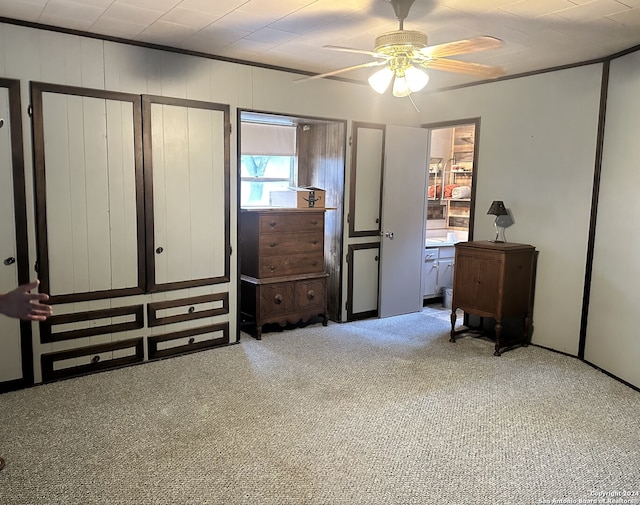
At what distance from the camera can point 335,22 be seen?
3.07 m

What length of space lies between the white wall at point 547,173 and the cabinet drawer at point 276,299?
Result: 1.92 meters

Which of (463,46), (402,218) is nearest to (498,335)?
(402,218)

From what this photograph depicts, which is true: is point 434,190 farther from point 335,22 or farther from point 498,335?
point 335,22

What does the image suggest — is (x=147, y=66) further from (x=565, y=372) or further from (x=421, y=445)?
(x=565, y=372)

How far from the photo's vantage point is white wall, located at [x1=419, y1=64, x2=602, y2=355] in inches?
158

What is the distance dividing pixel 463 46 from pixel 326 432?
2.14 meters

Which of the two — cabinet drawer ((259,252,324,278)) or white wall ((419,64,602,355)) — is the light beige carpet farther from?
cabinet drawer ((259,252,324,278))

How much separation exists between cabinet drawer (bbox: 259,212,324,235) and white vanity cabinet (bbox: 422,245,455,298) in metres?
1.57

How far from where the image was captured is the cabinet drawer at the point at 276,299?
446 cm

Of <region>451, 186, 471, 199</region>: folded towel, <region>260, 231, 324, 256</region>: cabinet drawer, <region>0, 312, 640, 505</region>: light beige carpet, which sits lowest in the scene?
<region>0, 312, 640, 505</region>: light beige carpet

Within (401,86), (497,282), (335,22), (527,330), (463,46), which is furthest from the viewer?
(527,330)

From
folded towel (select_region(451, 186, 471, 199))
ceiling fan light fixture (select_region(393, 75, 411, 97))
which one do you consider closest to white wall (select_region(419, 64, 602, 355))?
folded towel (select_region(451, 186, 471, 199))

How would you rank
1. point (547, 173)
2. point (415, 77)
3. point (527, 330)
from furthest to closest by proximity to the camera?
point (527, 330) → point (547, 173) → point (415, 77)

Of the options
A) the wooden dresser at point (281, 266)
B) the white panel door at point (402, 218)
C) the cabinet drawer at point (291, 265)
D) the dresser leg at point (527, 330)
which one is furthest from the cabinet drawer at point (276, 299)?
the dresser leg at point (527, 330)
